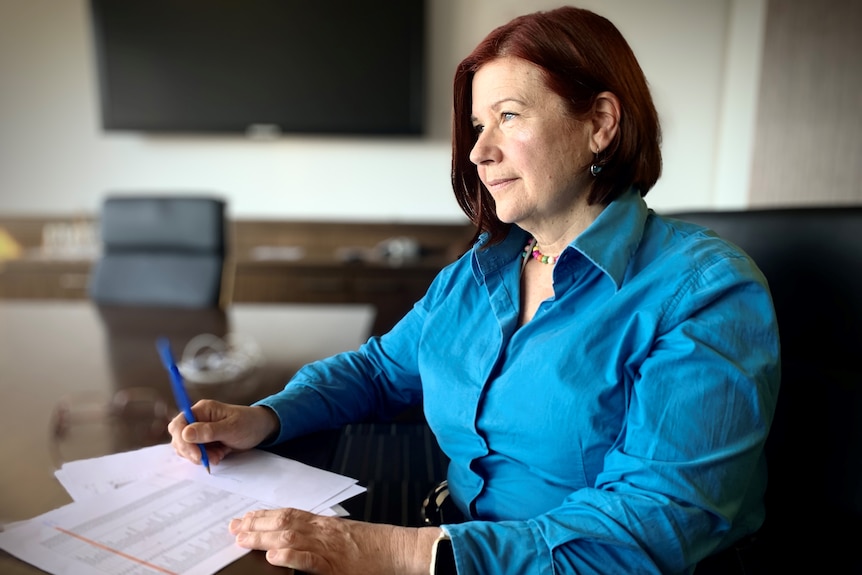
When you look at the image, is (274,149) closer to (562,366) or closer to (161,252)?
(161,252)

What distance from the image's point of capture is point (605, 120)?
81 cm

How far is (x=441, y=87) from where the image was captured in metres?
3.40

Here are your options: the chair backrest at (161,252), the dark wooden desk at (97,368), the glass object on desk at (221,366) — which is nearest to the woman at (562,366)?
the dark wooden desk at (97,368)

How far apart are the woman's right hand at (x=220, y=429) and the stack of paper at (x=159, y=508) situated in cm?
2

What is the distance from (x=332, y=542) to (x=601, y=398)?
1.09 ft

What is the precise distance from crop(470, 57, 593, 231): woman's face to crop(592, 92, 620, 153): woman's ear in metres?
0.01

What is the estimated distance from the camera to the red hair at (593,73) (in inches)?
30.1

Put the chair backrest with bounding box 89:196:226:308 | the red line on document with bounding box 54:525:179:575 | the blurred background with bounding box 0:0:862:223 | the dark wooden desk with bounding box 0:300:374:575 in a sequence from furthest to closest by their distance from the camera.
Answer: the blurred background with bounding box 0:0:862:223, the chair backrest with bounding box 89:196:226:308, the dark wooden desk with bounding box 0:300:374:575, the red line on document with bounding box 54:525:179:575

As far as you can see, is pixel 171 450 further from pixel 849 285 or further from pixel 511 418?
pixel 849 285

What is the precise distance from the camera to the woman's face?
2.58 feet

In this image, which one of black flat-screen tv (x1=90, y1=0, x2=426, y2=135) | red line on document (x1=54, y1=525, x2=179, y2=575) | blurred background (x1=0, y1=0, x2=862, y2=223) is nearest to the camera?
red line on document (x1=54, y1=525, x2=179, y2=575)

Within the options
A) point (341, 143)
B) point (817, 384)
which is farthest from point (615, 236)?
point (341, 143)

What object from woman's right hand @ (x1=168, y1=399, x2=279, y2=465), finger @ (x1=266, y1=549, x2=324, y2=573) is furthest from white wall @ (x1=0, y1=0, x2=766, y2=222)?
finger @ (x1=266, y1=549, x2=324, y2=573)

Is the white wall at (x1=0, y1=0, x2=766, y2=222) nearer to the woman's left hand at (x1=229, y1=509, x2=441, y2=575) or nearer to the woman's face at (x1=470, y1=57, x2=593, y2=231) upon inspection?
the woman's face at (x1=470, y1=57, x2=593, y2=231)
